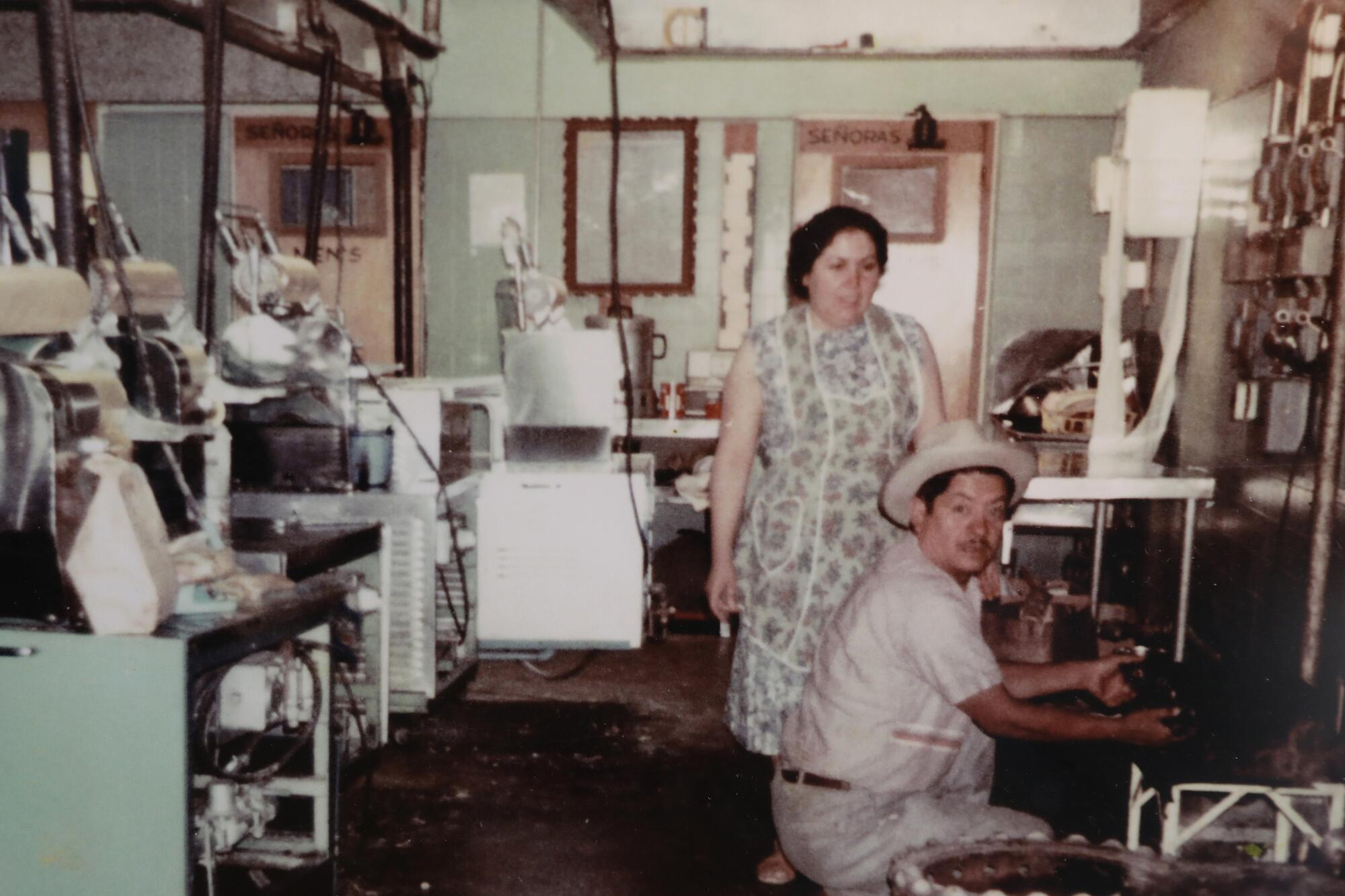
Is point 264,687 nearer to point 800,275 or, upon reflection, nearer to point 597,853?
point 597,853

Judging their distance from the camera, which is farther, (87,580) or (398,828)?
(398,828)

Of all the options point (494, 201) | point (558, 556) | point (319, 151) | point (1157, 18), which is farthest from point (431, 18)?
point (1157, 18)

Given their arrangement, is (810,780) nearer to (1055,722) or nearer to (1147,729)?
(1055,722)

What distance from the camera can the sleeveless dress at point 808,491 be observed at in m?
2.70

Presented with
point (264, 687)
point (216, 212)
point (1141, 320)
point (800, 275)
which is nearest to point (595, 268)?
point (1141, 320)

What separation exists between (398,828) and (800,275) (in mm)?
1900

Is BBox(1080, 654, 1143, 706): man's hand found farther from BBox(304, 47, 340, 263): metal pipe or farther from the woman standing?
BBox(304, 47, 340, 263): metal pipe

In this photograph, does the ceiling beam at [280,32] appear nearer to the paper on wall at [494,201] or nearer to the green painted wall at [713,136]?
the green painted wall at [713,136]

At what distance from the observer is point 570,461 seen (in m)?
4.42

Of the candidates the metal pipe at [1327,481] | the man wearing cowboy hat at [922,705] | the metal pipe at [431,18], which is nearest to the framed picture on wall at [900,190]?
the metal pipe at [431,18]

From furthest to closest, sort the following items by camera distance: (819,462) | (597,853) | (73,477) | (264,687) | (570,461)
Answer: (570,461), (597,853), (819,462), (264,687), (73,477)

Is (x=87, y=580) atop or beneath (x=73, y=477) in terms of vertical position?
beneath

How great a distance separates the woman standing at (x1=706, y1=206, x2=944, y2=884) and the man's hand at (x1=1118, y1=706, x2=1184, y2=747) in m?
0.86

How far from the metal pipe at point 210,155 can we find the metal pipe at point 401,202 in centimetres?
250
